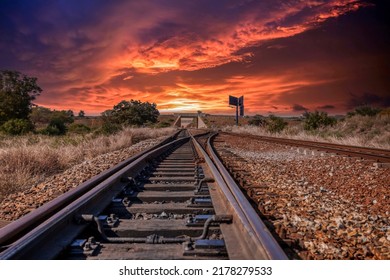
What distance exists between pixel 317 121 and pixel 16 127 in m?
22.7

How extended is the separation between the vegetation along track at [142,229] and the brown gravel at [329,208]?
1.71ft

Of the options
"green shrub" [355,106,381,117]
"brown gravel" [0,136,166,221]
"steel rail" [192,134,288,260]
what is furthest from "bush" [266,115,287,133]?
"steel rail" [192,134,288,260]

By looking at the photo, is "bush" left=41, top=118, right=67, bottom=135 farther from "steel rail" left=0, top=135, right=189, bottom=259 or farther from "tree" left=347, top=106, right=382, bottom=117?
"tree" left=347, top=106, right=382, bottom=117

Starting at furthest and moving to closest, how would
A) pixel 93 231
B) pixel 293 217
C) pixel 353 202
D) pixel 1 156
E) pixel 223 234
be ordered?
pixel 1 156
pixel 353 202
pixel 293 217
pixel 93 231
pixel 223 234

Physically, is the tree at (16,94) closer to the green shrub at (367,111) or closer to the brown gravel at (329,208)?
the brown gravel at (329,208)

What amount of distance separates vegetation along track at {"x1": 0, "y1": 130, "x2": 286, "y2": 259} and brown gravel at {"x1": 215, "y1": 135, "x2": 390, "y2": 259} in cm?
52

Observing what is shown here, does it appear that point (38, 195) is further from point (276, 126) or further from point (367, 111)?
point (367, 111)

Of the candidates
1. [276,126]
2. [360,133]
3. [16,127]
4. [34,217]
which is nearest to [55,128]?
[16,127]

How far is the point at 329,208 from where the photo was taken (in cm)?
433

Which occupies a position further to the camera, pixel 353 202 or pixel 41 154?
pixel 41 154

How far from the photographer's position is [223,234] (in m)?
2.88
